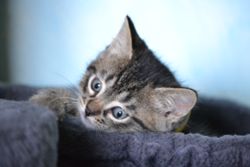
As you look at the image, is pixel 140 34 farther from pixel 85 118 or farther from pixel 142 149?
pixel 142 149

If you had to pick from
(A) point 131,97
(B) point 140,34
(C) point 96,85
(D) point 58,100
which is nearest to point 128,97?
(A) point 131,97

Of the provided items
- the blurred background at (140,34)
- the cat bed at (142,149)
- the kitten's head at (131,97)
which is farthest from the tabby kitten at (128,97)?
the blurred background at (140,34)

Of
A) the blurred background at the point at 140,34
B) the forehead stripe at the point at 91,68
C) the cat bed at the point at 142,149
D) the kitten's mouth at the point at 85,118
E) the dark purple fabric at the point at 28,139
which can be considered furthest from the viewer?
the blurred background at the point at 140,34

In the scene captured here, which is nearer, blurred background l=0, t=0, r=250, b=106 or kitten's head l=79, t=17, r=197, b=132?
kitten's head l=79, t=17, r=197, b=132

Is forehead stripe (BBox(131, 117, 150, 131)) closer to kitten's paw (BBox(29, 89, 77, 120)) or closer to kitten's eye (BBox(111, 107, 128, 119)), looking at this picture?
kitten's eye (BBox(111, 107, 128, 119))

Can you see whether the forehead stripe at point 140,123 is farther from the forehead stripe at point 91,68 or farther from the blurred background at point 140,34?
the blurred background at point 140,34

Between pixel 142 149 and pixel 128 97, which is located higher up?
pixel 128 97

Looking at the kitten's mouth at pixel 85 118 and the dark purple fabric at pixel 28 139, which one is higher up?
the kitten's mouth at pixel 85 118

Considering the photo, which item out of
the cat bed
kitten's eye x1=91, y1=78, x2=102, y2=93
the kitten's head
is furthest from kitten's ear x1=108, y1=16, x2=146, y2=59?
the cat bed
